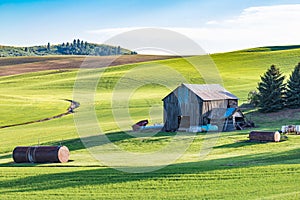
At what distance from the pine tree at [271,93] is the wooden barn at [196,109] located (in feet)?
19.8

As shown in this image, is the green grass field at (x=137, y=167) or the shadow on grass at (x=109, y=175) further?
the shadow on grass at (x=109, y=175)

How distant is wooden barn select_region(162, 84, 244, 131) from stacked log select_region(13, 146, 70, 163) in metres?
20.0

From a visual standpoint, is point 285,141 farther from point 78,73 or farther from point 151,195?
point 78,73

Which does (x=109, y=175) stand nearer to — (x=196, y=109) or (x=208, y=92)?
(x=196, y=109)

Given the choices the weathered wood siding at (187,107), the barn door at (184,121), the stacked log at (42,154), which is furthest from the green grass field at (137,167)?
the barn door at (184,121)

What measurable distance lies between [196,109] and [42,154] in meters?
22.1

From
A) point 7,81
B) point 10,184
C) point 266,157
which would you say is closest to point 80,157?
point 10,184

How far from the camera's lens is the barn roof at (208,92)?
51778 mm

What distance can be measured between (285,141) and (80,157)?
16786mm

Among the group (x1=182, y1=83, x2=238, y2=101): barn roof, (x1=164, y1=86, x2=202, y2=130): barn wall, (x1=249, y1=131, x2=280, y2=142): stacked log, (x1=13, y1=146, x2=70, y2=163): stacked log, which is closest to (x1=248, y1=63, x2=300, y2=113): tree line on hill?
(x1=182, y1=83, x2=238, y2=101): barn roof

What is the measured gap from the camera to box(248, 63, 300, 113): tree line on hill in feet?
189

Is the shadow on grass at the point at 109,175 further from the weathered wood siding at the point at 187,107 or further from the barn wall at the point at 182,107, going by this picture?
the barn wall at the point at 182,107

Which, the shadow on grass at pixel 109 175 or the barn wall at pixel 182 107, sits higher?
the barn wall at pixel 182 107

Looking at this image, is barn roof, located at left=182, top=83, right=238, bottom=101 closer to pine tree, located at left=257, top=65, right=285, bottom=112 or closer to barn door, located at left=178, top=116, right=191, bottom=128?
barn door, located at left=178, top=116, right=191, bottom=128
